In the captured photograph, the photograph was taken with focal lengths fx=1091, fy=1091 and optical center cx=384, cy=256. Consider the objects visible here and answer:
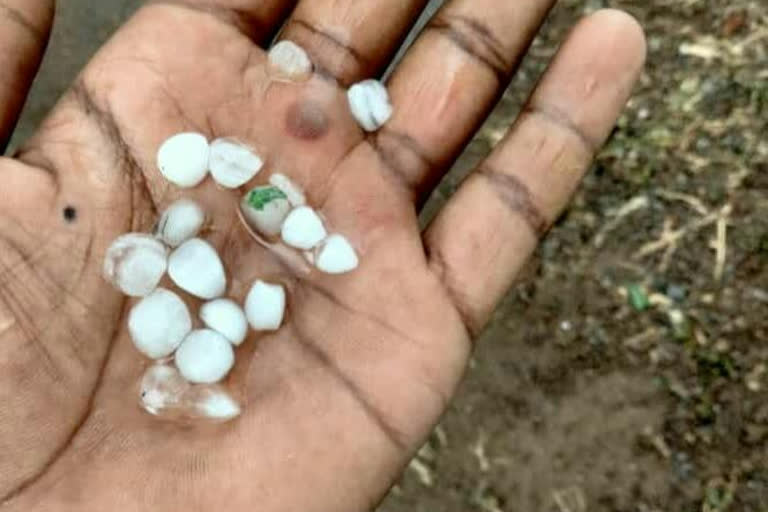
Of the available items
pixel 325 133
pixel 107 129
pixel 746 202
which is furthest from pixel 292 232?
pixel 746 202

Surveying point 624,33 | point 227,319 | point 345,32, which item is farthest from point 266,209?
point 624,33

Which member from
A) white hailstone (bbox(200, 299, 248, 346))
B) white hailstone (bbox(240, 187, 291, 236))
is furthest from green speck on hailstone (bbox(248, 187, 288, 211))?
white hailstone (bbox(200, 299, 248, 346))

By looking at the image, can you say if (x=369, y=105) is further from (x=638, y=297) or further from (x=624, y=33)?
(x=638, y=297)

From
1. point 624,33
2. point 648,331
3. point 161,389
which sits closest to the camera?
point 161,389

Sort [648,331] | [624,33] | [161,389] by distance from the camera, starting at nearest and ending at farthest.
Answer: [161,389], [624,33], [648,331]

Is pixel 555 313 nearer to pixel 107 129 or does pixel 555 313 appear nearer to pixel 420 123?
pixel 420 123

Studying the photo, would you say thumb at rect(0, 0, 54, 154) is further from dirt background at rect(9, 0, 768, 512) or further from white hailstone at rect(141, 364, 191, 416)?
dirt background at rect(9, 0, 768, 512)
